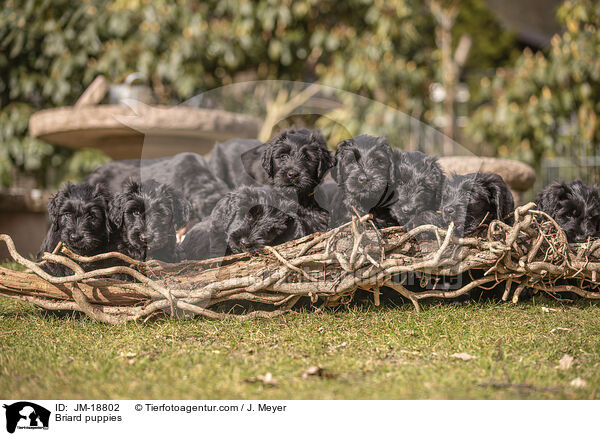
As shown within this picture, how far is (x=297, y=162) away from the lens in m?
3.29

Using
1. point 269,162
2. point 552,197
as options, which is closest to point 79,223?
point 269,162

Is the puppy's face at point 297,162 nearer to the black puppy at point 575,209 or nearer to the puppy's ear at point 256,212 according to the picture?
the puppy's ear at point 256,212

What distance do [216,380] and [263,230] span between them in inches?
49.0

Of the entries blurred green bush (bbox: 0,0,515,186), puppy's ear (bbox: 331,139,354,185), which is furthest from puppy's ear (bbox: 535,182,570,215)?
blurred green bush (bbox: 0,0,515,186)

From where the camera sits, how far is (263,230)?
310 centimetres

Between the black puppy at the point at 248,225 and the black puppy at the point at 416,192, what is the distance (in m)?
0.56

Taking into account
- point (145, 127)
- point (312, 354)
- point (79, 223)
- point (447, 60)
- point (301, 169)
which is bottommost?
point (312, 354)

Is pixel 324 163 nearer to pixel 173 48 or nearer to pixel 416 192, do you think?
pixel 416 192

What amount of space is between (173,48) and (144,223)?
6.29 m

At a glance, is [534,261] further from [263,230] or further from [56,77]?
[56,77]

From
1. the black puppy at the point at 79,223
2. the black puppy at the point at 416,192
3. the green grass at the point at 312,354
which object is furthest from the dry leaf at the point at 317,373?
the black puppy at the point at 79,223

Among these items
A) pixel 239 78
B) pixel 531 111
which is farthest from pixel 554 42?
pixel 239 78

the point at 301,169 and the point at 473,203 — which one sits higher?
the point at 301,169
